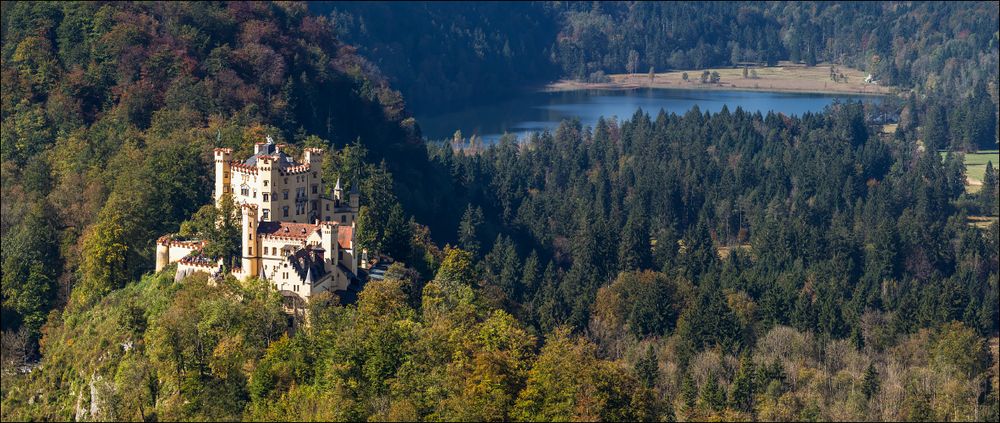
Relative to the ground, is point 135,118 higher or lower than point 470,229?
higher

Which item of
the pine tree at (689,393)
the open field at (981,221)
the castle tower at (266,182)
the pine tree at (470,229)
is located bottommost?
the pine tree at (689,393)

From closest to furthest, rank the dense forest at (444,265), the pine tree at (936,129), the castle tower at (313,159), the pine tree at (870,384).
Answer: the dense forest at (444,265) < the pine tree at (870,384) < the castle tower at (313,159) < the pine tree at (936,129)

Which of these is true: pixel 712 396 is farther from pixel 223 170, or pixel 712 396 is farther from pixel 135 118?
pixel 135 118

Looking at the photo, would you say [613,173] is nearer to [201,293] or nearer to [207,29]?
[207,29]

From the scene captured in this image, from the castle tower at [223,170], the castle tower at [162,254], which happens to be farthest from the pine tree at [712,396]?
the castle tower at [162,254]

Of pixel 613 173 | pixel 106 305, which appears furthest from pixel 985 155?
pixel 106 305

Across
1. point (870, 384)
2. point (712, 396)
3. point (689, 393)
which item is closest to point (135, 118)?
point (689, 393)

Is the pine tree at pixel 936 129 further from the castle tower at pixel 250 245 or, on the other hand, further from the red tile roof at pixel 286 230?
the castle tower at pixel 250 245
